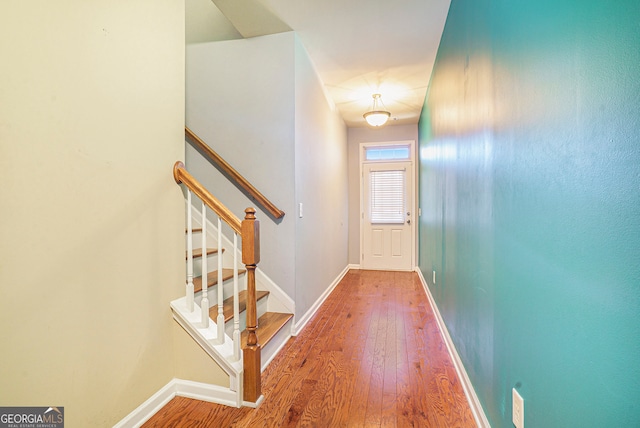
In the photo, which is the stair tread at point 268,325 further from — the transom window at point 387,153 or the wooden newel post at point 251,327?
the transom window at point 387,153

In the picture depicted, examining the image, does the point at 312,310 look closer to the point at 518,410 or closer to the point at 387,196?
the point at 518,410

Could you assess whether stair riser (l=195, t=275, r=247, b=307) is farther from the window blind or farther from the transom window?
the transom window

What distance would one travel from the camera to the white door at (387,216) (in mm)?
5633

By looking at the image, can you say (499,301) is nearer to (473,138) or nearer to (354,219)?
(473,138)

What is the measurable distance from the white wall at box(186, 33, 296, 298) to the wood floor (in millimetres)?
628

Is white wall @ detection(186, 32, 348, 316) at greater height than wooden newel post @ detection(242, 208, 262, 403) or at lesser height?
greater

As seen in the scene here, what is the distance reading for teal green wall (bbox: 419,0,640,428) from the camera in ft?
2.02

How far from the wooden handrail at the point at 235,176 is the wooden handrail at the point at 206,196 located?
33.4 inches

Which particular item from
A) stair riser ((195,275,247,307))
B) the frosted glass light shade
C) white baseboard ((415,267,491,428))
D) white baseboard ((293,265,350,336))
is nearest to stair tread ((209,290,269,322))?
stair riser ((195,275,247,307))

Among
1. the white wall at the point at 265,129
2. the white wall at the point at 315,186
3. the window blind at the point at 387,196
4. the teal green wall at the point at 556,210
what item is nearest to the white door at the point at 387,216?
the window blind at the point at 387,196

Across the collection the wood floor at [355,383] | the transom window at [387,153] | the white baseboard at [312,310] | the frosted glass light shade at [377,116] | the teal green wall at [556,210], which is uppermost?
the frosted glass light shade at [377,116]

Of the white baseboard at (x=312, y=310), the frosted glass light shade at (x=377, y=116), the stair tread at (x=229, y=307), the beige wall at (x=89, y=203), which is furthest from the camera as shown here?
the frosted glass light shade at (x=377, y=116)

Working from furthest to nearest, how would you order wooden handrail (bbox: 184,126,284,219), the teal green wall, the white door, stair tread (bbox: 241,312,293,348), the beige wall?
the white door
wooden handrail (bbox: 184,126,284,219)
stair tread (bbox: 241,312,293,348)
the beige wall
the teal green wall

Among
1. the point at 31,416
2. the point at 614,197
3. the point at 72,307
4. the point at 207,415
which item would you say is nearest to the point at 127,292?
the point at 72,307
